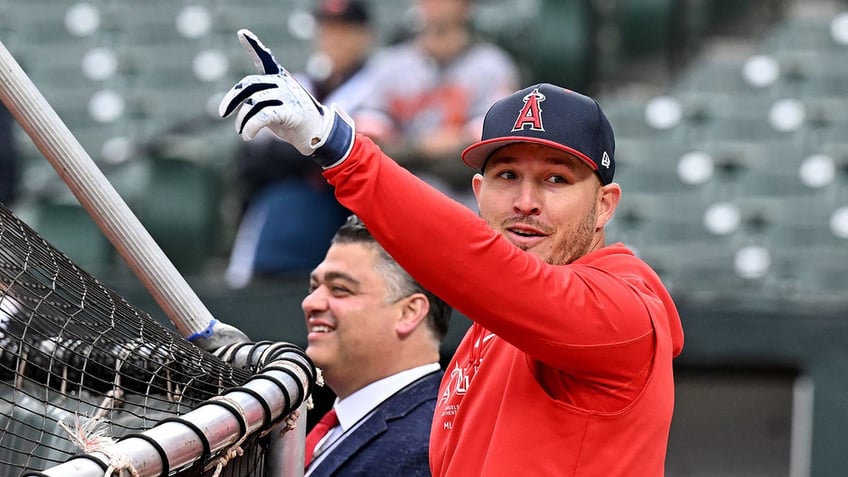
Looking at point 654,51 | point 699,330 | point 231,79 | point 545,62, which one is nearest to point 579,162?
point 699,330

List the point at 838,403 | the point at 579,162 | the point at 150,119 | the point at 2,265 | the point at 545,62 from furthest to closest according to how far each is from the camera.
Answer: the point at 150,119, the point at 545,62, the point at 838,403, the point at 579,162, the point at 2,265

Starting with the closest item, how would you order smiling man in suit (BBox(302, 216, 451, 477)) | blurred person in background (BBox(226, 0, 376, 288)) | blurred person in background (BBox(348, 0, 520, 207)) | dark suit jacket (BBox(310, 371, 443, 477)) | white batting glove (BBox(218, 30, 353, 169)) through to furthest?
1. white batting glove (BBox(218, 30, 353, 169))
2. dark suit jacket (BBox(310, 371, 443, 477))
3. smiling man in suit (BBox(302, 216, 451, 477))
4. blurred person in background (BBox(226, 0, 376, 288))
5. blurred person in background (BBox(348, 0, 520, 207))

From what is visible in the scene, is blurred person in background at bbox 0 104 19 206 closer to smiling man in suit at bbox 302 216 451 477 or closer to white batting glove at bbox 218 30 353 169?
smiling man in suit at bbox 302 216 451 477

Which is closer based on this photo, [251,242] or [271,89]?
[271,89]

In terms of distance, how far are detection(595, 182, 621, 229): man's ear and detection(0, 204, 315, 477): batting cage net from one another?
1.80 ft

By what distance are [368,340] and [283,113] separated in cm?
158

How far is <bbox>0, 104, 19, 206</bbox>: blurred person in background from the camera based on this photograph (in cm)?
640

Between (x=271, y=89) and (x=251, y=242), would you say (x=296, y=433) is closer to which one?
(x=271, y=89)

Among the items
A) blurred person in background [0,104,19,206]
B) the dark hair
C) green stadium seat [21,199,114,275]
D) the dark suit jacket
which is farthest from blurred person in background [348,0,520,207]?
the dark suit jacket

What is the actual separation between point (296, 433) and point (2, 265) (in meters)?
0.56

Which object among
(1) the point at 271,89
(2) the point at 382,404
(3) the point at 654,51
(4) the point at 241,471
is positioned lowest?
(4) the point at 241,471

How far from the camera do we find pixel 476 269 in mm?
1907

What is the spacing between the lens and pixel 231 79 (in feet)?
26.1

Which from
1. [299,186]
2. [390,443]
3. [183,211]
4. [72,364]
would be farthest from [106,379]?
[183,211]
